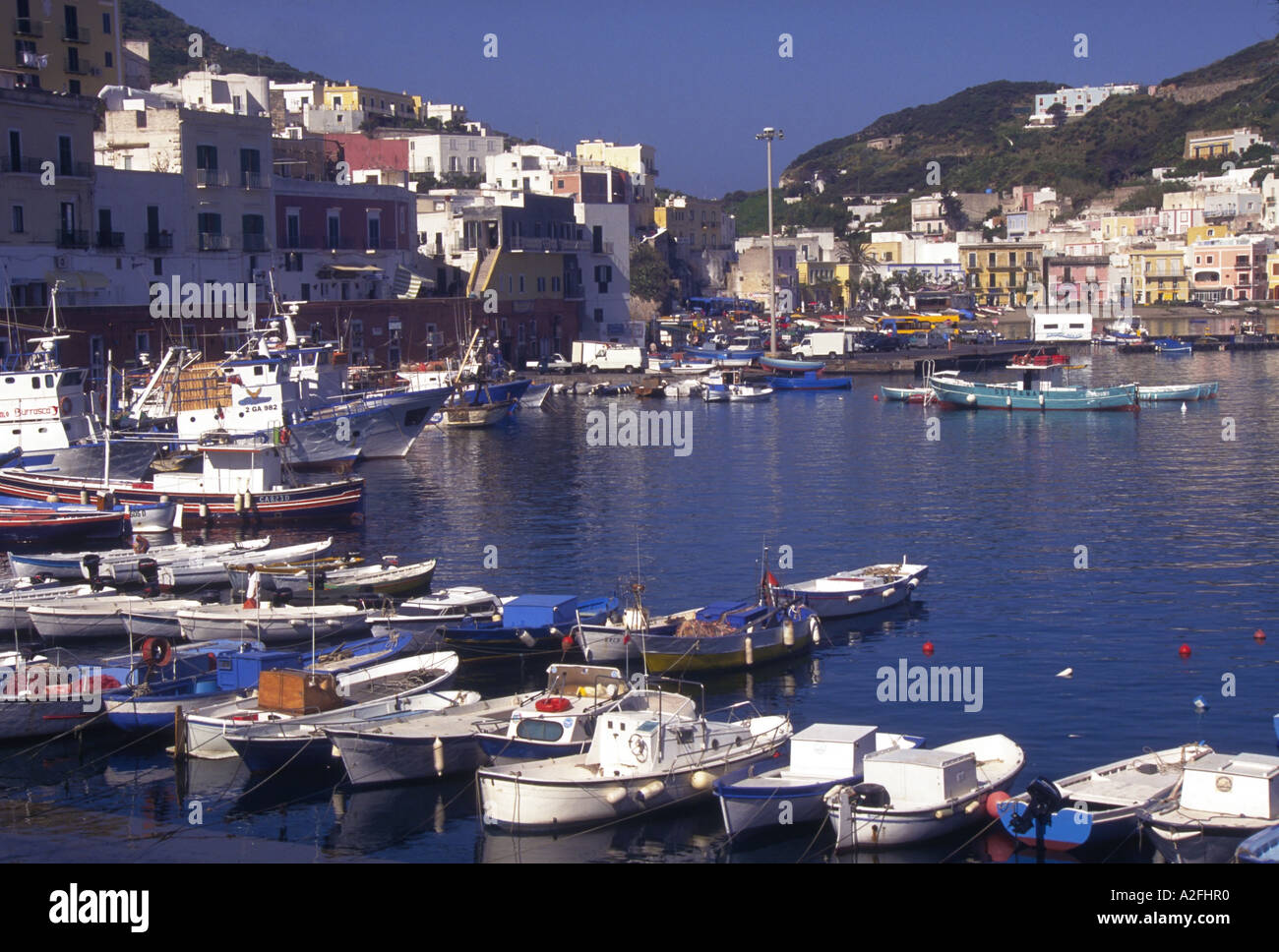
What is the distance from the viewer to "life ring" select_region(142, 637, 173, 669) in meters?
19.7

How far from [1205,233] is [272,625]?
103187 millimetres

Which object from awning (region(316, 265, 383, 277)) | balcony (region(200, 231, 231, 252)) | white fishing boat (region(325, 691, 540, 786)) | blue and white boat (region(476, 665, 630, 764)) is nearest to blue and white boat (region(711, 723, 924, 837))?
blue and white boat (region(476, 665, 630, 764))

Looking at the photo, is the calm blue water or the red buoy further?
the calm blue water

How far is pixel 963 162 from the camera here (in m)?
175

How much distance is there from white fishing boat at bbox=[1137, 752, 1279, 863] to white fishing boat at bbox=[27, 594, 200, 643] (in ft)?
51.8

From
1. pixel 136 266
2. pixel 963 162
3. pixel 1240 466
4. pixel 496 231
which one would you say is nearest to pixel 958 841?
pixel 1240 466

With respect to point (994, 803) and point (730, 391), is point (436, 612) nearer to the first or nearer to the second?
point (994, 803)

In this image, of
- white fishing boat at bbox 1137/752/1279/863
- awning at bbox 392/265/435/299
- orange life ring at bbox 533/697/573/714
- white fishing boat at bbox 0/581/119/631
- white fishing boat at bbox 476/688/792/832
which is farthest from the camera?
awning at bbox 392/265/435/299

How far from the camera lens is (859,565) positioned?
2916 centimetres

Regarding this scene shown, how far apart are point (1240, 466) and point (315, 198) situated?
3549cm

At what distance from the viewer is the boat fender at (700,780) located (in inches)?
631

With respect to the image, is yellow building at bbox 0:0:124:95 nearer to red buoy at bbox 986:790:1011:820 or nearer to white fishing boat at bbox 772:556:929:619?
white fishing boat at bbox 772:556:929:619

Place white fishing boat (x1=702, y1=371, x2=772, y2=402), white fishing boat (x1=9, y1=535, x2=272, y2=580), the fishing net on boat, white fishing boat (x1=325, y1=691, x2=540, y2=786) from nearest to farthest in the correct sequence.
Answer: white fishing boat (x1=325, y1=691, x2=540, y2=786)
the fishing net on boat
white fishing boat (x1=9, y1=535, x2=272, y2=580)
white fishing boat (x1=702, y1=371, x2=772, y2=402)

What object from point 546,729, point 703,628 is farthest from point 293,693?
point 703,628
